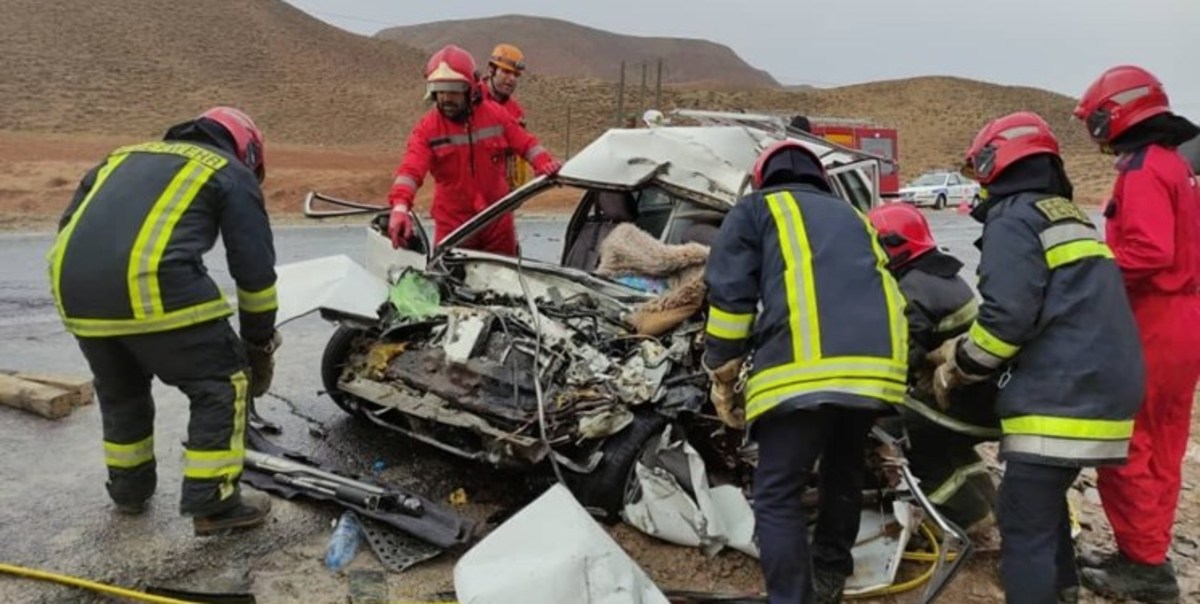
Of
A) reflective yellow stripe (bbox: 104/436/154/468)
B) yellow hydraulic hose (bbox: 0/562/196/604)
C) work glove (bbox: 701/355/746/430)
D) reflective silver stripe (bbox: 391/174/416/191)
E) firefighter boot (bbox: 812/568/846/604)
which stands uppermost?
reflective silver stripe (bbox: 391/174/416/191)

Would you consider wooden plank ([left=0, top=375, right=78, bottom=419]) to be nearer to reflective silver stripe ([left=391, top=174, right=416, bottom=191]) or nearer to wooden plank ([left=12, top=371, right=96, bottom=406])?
wooden plank ([left=12, top=371, right=96, bottom=406])

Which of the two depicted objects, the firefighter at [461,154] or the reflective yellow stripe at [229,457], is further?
the firefighter at [461,154]

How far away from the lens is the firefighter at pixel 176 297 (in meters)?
3.24

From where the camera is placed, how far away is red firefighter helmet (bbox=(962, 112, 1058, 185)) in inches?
119

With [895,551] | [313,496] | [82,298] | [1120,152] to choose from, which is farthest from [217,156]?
[1120,152]

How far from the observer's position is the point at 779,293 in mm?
2859

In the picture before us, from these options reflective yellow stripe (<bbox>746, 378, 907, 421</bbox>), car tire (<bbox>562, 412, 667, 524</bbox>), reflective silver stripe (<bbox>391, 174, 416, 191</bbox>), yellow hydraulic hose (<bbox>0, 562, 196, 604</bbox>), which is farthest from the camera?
reflective silver stripe (<bbox>391, 174, 416, 191</bbox>)

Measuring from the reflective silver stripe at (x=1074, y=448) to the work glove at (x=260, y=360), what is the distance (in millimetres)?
2769

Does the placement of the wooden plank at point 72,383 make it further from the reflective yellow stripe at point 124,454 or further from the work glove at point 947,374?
the work glove at point 947,374

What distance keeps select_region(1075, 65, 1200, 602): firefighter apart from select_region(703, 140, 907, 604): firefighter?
1144mm

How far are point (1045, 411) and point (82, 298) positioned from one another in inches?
125

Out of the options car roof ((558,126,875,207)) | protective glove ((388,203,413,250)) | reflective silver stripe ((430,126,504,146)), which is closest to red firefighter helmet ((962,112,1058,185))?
car roof ((558,126,875,207))

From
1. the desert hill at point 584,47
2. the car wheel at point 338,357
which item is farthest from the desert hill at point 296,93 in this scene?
the desert hill at point 584,47

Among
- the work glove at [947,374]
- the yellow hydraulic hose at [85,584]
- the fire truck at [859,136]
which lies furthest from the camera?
the fire truck at [859,136]
